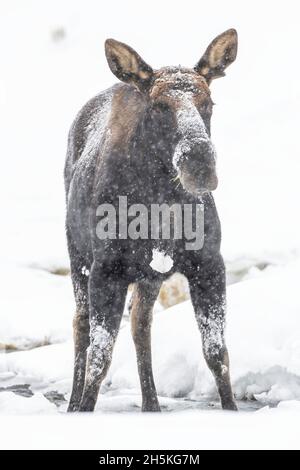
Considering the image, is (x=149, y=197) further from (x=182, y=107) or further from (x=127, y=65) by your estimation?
(x=127, y=65)

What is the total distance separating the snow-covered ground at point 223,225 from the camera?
4250 millimetres

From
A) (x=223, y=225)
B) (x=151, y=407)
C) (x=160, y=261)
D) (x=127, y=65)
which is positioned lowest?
(x=151, y=407)

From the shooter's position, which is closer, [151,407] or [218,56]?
[218,56]

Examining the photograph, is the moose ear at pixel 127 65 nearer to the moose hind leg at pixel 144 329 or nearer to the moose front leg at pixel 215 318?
the moose front leg at pixel 215 318

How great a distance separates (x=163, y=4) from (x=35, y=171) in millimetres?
9719

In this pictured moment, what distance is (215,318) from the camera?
534cm

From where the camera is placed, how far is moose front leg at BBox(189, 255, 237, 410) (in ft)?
17.4

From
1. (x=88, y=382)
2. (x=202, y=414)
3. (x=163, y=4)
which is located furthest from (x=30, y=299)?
(x=163, y=4)

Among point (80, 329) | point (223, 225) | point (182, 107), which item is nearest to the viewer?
point (182, 107)

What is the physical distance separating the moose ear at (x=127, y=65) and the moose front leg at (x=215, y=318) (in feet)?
4.09
